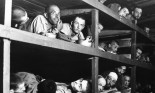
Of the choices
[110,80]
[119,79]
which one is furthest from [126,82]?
[110,80]

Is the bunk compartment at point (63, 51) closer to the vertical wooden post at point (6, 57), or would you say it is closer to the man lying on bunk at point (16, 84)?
the vertical wooden post at point (6, 57)

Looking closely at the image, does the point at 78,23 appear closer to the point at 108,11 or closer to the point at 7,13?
the point at 108,11

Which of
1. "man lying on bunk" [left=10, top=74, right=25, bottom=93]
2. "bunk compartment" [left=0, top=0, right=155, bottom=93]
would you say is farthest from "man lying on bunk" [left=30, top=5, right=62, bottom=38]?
"man lying on bunk" [left=10, top=74, right=25, bottom=93]

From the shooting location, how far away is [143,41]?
5.86 metres

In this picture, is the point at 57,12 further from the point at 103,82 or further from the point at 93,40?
the point at 103,82

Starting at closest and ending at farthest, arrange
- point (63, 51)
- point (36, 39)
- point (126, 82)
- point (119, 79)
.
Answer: point (36, 39) < point (63, 51) < point (119, 79) < point (126, 82)

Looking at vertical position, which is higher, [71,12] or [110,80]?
[71,12]

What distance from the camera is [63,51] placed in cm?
269

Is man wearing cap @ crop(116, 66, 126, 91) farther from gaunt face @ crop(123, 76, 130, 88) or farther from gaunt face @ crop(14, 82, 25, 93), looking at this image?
gaunt face @ crop(14, 82, 25, 93)

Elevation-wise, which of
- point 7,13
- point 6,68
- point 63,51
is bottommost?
point 6,68

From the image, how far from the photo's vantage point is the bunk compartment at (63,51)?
2.14 m

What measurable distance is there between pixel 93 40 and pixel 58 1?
2.66 ft

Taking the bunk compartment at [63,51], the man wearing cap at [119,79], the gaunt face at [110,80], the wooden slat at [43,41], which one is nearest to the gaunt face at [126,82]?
the man wearing cap at [119,79]

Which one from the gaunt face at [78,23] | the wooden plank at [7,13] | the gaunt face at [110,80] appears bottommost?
the gaunt face at [110,80]
